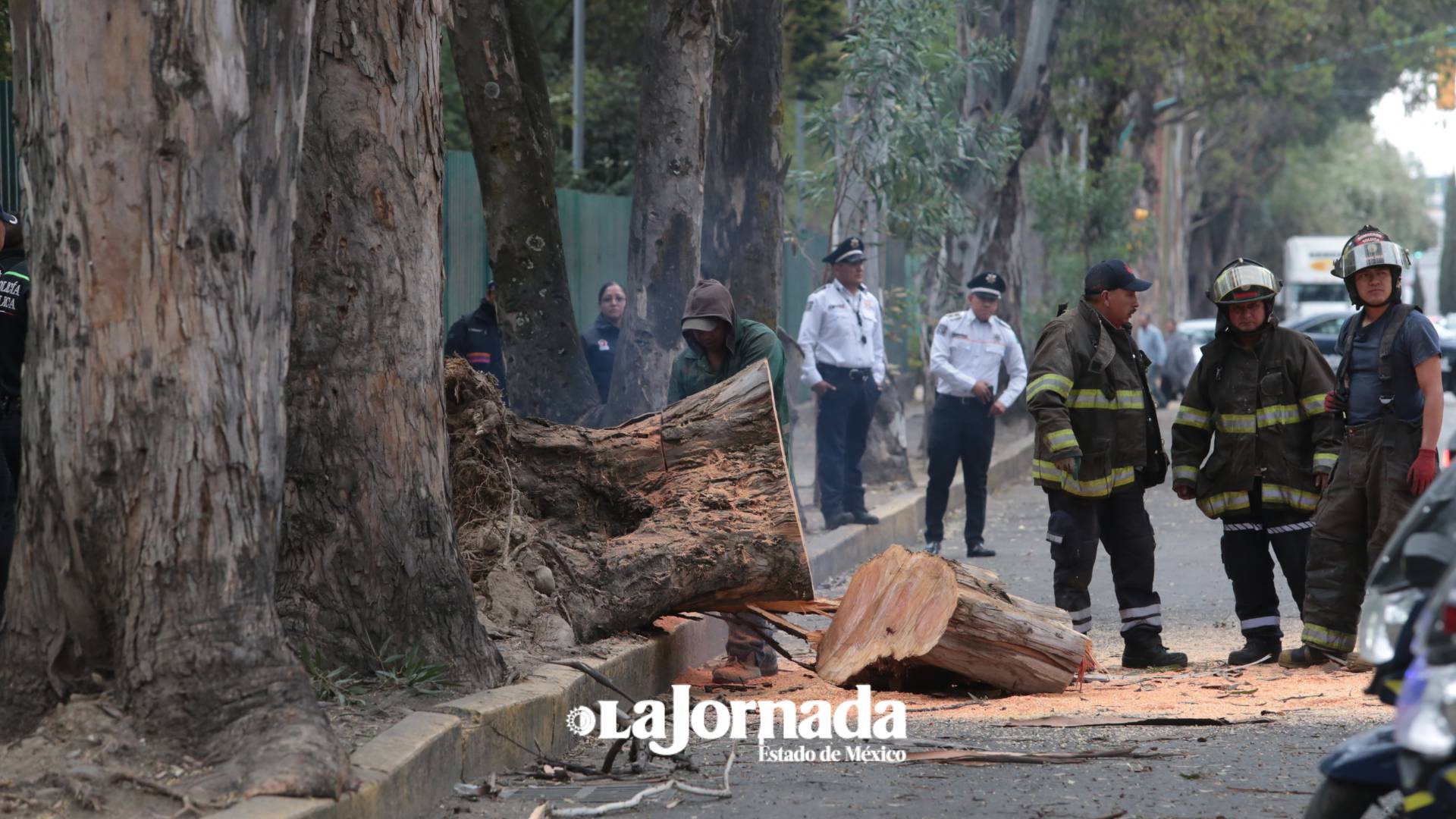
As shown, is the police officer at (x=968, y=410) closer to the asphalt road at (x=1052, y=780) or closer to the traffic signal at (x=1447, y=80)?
the asphalt road at (x=1052, y=780)

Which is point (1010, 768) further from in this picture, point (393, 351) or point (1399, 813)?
point (393, 351)

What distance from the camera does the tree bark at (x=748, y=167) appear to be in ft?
39.8

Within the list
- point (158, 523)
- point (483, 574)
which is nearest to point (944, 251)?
point (483, 574)

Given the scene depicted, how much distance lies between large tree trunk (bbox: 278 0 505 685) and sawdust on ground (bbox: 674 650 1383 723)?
1946 mm

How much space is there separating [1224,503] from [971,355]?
4.64 metres

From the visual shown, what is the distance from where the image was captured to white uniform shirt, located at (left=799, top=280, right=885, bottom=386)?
1296 centimetres

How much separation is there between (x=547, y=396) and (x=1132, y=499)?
3775 mm

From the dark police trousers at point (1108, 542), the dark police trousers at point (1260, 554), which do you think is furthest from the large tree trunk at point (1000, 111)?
the dark police trousers at point (1260, 554)

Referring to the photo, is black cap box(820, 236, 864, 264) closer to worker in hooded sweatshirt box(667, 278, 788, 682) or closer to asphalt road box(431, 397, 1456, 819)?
worker in hooded sweatshirt box(667, 278, 788, 682)

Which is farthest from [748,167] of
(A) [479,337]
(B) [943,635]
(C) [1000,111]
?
(C) [1000,111]

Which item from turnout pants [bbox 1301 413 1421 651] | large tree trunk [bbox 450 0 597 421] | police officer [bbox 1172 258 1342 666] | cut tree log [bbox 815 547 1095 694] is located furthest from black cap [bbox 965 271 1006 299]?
cut tree log [bbox 815 547 1095 694]

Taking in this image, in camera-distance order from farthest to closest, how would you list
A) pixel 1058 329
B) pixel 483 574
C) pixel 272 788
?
1. pixel 1058 329
2. pixel 483 574
3. pixel 272 788

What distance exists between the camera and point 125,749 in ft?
14.8

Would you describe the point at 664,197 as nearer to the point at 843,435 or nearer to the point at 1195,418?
the point at 843,435
